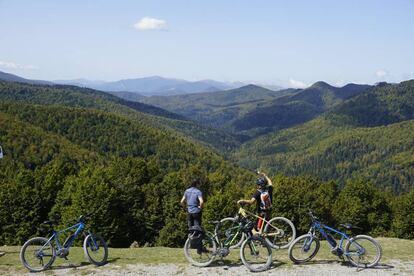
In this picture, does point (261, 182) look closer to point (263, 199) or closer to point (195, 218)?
point (263, 199)

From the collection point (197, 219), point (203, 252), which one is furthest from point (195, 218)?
point (203, 252)

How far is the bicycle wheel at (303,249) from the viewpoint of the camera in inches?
638

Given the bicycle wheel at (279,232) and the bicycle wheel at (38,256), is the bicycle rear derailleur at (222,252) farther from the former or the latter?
the bicycle wheel at (38,256)

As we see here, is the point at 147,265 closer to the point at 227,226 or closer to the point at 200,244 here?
the point at 200,244

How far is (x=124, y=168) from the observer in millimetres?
59250

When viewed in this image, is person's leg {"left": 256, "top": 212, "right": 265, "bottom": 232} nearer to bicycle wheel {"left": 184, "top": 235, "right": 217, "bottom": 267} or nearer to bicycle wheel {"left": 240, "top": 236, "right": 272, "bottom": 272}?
bicycle wheel {"left": 240, "top": 236, "right": 272, "bottom": 272}

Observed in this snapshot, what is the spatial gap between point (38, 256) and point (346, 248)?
40.5ft

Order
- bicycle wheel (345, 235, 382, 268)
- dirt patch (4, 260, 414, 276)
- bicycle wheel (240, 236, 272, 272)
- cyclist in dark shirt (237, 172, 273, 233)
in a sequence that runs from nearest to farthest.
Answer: dirt patch (4, 260, 414, 276) < bicycle wheel (240, 236, 272, 272) < bicycle wheel (345, 235, 382, 268) < cyclist in dark shirt (237, 172, 273, 233)

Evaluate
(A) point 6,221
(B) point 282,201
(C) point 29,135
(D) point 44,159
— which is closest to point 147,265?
(B) point 282,201

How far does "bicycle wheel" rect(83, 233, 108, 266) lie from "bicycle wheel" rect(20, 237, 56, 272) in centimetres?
141

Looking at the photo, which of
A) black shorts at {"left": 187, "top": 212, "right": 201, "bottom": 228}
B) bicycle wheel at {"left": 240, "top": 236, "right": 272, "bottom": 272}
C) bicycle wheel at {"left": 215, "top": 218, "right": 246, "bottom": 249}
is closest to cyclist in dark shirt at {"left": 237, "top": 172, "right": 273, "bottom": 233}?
bicycle wheel at {"left": 215, "top": 218, "right": 246, "bottom": 249}

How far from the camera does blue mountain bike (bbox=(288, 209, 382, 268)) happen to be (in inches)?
623

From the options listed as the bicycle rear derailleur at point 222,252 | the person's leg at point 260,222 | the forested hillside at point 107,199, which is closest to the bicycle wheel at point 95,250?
the bicycle rear derailleur at point 222,252

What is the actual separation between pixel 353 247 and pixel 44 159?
111 m
